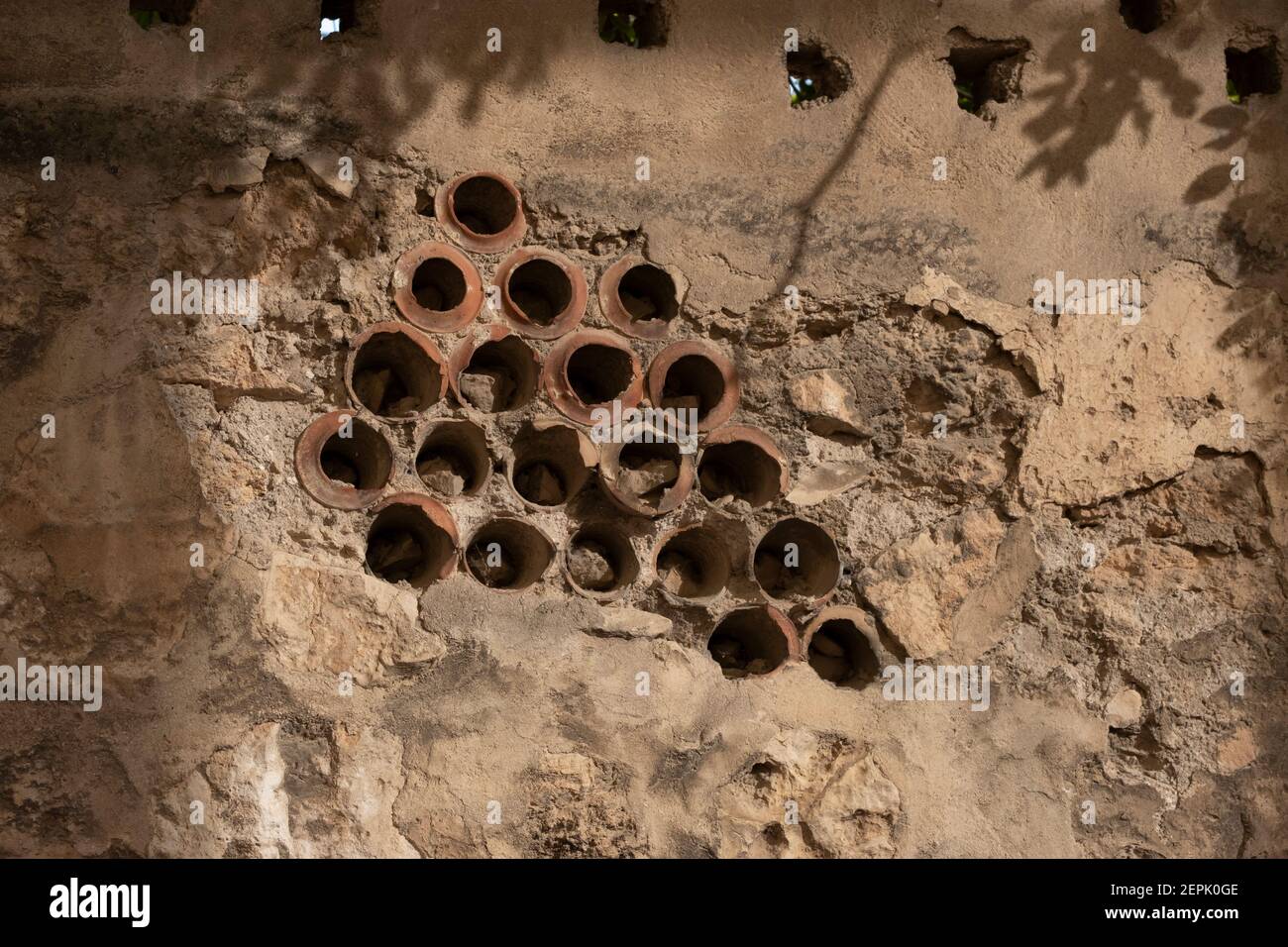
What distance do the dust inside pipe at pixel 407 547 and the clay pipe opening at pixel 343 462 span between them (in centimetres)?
9

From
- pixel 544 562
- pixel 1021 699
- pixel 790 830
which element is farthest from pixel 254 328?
pixel 1021 699

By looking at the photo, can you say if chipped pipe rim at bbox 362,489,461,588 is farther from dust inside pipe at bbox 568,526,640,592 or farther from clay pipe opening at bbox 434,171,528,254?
clay pipe opening at bbox 434,171,528,254

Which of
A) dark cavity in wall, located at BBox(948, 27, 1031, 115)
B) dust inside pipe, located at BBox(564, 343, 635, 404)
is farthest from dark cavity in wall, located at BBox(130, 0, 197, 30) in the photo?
dark cavity in wall, located at BBox(948, 27, 1031, 115)

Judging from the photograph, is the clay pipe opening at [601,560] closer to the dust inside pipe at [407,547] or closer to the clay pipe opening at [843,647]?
the dust inside pipe at [407,547]

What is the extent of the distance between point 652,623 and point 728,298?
899 mm

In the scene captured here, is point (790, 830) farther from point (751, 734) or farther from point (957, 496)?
point (957, 496)

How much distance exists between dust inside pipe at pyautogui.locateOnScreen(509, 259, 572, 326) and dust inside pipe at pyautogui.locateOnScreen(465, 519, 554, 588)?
0.54 m

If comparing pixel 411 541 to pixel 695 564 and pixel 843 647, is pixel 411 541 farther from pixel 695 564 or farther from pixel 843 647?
pixel 843 647

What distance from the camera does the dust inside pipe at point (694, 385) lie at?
311 cm

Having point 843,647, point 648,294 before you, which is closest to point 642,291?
point 648,294

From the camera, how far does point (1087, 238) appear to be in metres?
3.35

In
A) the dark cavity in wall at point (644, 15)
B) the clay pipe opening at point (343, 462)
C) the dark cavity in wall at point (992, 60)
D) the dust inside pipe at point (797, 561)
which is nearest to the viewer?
the clay pipe opening at point (343, 462)

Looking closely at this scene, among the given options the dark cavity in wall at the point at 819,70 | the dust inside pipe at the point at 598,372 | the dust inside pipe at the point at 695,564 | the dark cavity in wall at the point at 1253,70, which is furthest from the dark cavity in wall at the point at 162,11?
the dark cavity in wall at the point at 1253,70

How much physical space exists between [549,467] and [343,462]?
21.0 inches
